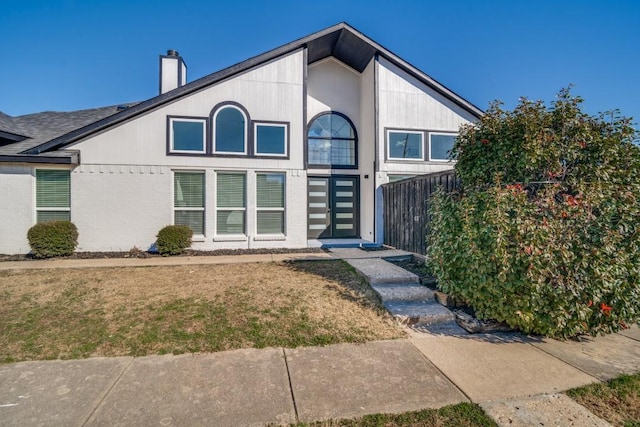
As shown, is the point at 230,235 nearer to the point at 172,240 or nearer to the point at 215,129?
the point at 172,240

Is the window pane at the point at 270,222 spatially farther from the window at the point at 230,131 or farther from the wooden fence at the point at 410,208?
the wooden fence at the point at 410,208

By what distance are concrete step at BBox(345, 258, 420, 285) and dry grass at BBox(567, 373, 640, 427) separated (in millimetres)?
2841

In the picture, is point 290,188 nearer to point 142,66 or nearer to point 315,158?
point 315,158

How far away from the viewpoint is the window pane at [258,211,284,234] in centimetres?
962

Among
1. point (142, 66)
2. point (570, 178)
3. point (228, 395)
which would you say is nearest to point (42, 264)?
point (228, 395)

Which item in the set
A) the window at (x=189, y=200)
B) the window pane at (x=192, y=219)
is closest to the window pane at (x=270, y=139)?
the window at (x=189, y=200)

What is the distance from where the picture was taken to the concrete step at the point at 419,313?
429 centimetres

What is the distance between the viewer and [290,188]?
9688 millimetres

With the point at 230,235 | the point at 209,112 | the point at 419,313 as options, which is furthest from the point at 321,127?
the point at 419,313

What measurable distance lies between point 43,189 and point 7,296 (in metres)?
4.99

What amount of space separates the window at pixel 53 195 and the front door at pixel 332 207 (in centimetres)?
717

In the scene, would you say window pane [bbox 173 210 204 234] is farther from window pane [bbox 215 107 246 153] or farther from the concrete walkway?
the concrete walkway

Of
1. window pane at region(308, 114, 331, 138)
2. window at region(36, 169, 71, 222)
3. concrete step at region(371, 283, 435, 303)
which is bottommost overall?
concrete step at region(371, 283, 435, 303)

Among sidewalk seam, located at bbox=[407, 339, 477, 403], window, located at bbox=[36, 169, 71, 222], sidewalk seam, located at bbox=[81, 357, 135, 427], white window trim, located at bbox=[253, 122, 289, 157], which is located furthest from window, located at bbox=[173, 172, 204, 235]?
sidewalk seam, located at bbox=[407, 339, 477, 403]
